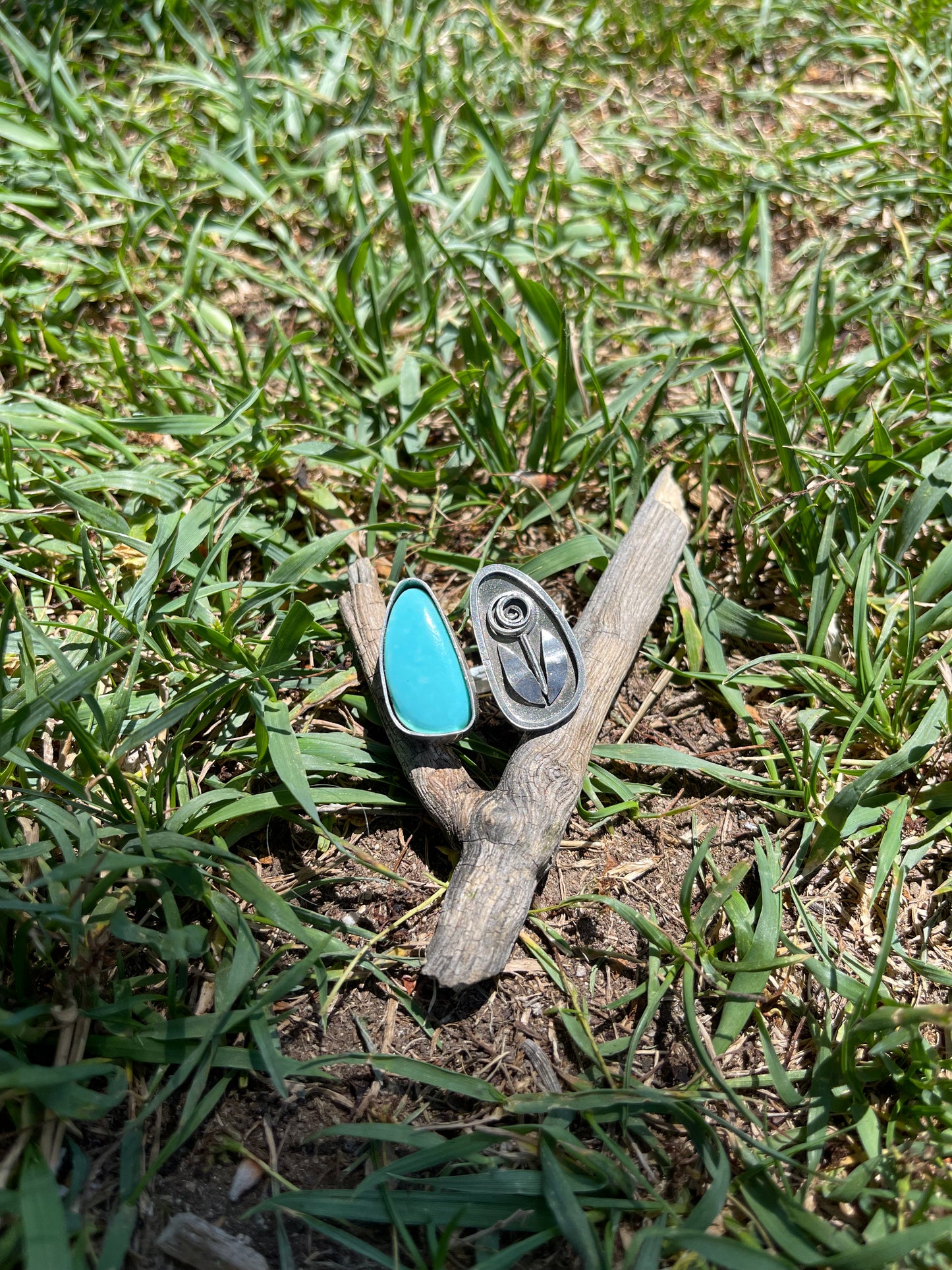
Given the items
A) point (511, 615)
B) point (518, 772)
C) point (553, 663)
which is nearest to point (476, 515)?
point (511, 615)

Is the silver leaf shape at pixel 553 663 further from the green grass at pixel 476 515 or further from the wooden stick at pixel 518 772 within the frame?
the green grass at pixel 476 515

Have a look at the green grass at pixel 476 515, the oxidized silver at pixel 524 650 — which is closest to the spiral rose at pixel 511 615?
the oxidized silver at pixel 524 650

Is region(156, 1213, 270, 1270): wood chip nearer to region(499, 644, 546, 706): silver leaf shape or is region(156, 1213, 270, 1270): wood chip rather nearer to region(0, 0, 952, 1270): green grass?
region(0, 0, 952, 1270): green grass

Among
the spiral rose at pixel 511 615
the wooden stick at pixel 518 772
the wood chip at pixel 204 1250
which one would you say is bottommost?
the wood chip at pixel 204 1250

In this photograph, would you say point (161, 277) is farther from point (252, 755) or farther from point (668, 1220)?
point (668, 1220)

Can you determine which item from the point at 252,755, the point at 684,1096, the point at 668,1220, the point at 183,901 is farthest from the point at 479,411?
the point at 668,1220

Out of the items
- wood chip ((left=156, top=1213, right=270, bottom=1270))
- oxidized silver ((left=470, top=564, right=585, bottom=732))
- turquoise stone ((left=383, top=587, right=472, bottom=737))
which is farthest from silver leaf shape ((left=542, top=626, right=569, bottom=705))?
wood chip ((left=156, top=1213, right=270, bottom=1270))

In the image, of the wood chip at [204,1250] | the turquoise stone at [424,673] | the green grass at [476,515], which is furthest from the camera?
the turquoise stone at [424,673]
